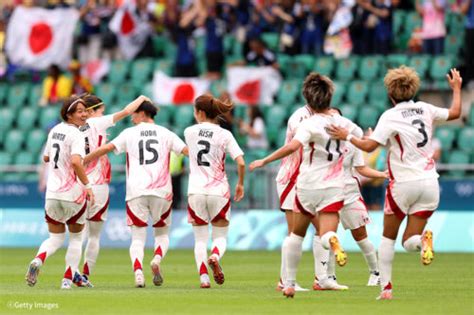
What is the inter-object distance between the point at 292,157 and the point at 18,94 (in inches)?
744

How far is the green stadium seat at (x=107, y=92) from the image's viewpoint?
108 ft

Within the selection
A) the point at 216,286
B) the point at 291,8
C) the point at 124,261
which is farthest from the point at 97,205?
the point at 291,8

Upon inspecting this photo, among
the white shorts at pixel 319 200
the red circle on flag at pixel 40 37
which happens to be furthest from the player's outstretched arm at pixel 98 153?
the red circle on flag at pixel 40 37

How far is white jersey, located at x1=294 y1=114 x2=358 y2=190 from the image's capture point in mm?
14641

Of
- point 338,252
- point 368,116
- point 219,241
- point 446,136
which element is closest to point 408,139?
point 338,252

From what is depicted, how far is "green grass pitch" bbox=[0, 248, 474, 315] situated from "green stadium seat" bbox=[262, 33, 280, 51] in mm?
9916

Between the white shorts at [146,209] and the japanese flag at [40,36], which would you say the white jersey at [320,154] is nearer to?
the white shorts at [146,209]

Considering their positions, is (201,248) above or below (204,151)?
below

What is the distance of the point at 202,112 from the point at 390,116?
3.41 metres

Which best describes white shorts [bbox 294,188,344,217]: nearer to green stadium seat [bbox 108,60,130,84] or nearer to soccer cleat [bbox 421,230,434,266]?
soccer cleat [bbox 421,230,434,266]

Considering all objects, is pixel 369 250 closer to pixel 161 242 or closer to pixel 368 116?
pixel 161 242

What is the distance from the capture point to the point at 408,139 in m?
14.5

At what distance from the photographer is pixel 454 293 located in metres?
15.9

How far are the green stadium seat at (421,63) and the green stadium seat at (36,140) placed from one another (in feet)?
28.2
